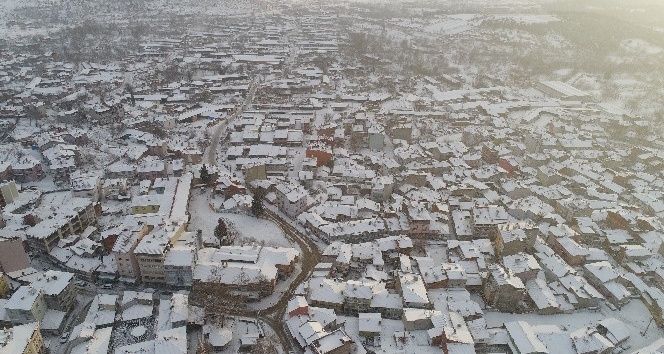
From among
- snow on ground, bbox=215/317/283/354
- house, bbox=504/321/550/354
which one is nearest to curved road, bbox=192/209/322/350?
snow on ground, bbox=215/317/283/354

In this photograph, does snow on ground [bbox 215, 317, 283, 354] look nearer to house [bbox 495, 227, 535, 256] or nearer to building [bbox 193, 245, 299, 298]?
building [bbox 193, 245, 299, 298]

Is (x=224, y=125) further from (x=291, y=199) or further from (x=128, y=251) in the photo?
(x=128, y=251)

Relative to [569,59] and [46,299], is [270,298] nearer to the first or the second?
[46,299]

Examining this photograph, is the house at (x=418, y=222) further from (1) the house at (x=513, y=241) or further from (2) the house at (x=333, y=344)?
(2) the house at (x=333, y=344)

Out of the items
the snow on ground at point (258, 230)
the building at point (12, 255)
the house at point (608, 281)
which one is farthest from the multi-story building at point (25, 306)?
the house at point (608, 281)

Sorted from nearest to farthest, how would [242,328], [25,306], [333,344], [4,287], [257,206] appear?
[333,344] → [25,306] → [242,328] → [4,287] → [257,206]

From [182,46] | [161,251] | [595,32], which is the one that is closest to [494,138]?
[161,251]

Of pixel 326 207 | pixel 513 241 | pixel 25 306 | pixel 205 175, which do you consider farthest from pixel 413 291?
pixel 25 306
